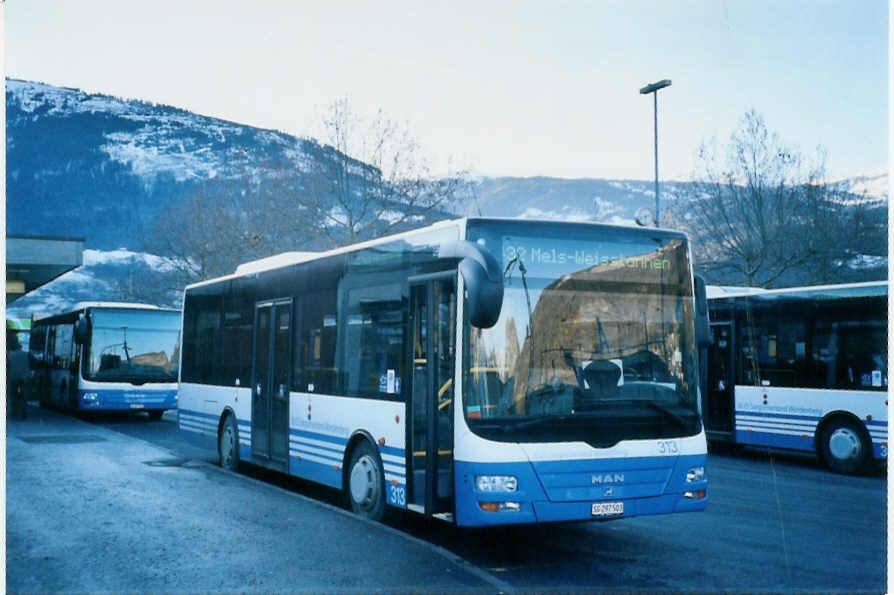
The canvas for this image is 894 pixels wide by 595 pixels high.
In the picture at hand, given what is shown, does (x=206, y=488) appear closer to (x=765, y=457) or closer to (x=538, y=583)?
(x=538, y=583)

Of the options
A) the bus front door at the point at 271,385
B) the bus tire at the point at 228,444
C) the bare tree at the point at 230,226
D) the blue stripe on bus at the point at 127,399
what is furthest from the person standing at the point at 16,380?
the bare tree at the point at 230,226

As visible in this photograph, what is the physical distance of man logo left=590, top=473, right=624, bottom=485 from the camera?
27.3ft

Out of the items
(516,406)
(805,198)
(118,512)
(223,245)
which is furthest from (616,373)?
(223,245)

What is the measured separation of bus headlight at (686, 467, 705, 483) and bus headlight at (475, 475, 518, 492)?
169 cm

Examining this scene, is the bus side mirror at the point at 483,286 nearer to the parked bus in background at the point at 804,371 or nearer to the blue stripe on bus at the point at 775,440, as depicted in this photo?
the parked bus in background at the point at 804,371

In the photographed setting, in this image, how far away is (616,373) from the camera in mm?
8453

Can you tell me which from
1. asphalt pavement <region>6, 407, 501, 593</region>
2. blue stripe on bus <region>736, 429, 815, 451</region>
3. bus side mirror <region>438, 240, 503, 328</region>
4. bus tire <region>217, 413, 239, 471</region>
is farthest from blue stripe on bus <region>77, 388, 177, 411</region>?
bus side mirror <region>438, 240, 503, 328</region>

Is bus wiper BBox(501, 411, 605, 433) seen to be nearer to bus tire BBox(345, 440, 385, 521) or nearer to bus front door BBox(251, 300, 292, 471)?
bus tire BBox(345, 440, 385, 521)

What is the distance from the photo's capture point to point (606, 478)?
837cm

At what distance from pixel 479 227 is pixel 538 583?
9.56 ft

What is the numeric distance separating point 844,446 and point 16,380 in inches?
744

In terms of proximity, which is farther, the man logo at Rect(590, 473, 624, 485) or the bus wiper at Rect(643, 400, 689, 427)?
the bus wiper at Rect(643, 400, 689, 427)

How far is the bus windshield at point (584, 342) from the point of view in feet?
26.8

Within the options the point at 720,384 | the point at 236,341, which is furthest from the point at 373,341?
the point at 720,384
